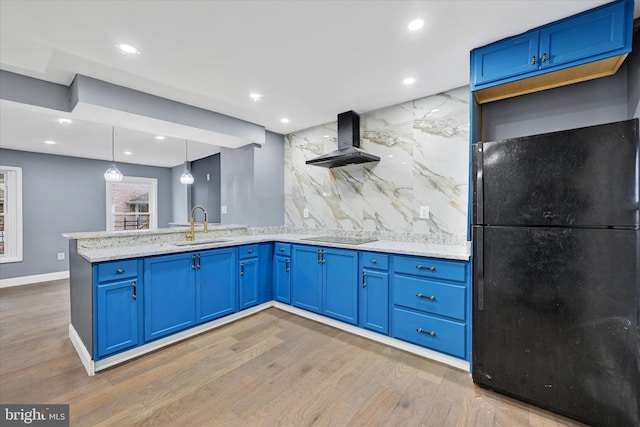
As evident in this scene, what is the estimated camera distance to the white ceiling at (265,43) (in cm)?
165

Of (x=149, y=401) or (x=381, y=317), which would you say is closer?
(x=149, y=401)

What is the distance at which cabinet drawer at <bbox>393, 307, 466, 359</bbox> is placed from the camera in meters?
2.20

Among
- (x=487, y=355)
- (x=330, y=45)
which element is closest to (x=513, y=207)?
(x=487, y=355)

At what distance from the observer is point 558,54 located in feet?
5.87

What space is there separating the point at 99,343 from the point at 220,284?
1.08 m

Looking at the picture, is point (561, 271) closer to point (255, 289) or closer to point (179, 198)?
point (255, 289)

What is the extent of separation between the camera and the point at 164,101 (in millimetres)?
2945

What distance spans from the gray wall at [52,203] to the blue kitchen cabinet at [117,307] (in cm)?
436

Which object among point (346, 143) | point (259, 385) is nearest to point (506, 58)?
point (346, 143)

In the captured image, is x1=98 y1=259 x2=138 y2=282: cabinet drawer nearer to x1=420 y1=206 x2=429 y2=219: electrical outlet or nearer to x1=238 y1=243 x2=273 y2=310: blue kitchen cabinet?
x1=238 y1=243 x2=273 y2=310: blue kitchen cabinet

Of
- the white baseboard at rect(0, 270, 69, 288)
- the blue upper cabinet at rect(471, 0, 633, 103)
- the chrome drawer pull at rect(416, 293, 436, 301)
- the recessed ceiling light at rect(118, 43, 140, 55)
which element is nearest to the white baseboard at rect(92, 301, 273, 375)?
the chrome drawer pull at rect(416, 293, 436, 301)

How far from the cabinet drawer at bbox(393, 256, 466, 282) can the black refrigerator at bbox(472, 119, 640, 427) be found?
0.80ft

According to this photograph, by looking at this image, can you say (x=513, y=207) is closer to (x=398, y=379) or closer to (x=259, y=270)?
(x=398, y=379)

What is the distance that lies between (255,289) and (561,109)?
335 cm
